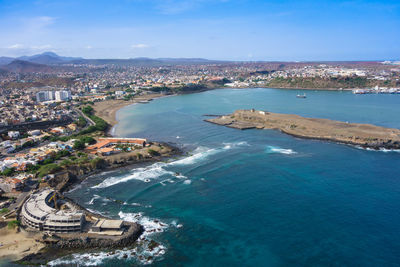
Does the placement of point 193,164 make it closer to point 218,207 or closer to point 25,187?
point 218,207

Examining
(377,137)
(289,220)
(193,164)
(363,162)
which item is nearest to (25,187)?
(193,164)

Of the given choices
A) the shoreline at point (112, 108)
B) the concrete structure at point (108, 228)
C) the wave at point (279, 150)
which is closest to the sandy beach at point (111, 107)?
the shoreline at point (112, 108)

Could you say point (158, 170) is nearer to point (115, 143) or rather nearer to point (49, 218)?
point (115, 143)

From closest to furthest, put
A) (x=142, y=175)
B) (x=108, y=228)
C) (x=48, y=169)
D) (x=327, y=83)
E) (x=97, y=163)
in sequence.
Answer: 1. (x=108, y=228)
2. (x=48, y=169)
3. (x=142, y=175)
4. (x=97, y=163)
5. (x=327, y=83)

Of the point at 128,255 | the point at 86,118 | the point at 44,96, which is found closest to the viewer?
the point at 128,255

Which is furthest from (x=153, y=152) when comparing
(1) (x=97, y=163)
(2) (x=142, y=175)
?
(1) (x=97, y=163)

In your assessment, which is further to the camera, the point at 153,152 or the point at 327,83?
the point at 327,83
